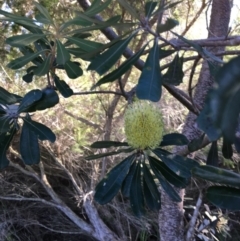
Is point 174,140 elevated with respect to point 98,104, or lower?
lower

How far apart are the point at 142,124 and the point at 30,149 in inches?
14.8

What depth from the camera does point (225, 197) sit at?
832 millimetres

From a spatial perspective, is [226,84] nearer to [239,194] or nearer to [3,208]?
[239,194]

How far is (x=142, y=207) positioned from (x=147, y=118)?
301mm

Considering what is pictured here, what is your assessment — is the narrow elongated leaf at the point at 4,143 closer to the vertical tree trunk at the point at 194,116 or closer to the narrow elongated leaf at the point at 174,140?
the narrow elongated leaf at the point at 174,140

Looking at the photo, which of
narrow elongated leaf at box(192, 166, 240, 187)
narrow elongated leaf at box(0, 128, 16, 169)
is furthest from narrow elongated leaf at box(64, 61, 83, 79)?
narrow elongated leaf at box(192, 166, 240, 187)

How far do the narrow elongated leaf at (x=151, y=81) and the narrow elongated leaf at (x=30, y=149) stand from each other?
495mm

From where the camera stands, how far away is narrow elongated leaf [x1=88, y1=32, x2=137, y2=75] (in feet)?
3.11

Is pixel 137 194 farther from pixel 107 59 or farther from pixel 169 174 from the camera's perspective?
pixel 107 59

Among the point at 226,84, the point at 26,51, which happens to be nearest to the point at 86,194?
the point at 26,51

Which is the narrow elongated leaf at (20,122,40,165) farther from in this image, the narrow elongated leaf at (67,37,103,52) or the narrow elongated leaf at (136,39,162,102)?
the narrow elongated leaf at (136,39,162,102)

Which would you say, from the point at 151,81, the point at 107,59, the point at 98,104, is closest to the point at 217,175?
the point at 151,81

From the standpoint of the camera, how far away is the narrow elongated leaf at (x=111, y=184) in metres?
1.18

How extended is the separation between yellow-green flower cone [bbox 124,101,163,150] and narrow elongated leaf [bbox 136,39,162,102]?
18 centimetres
